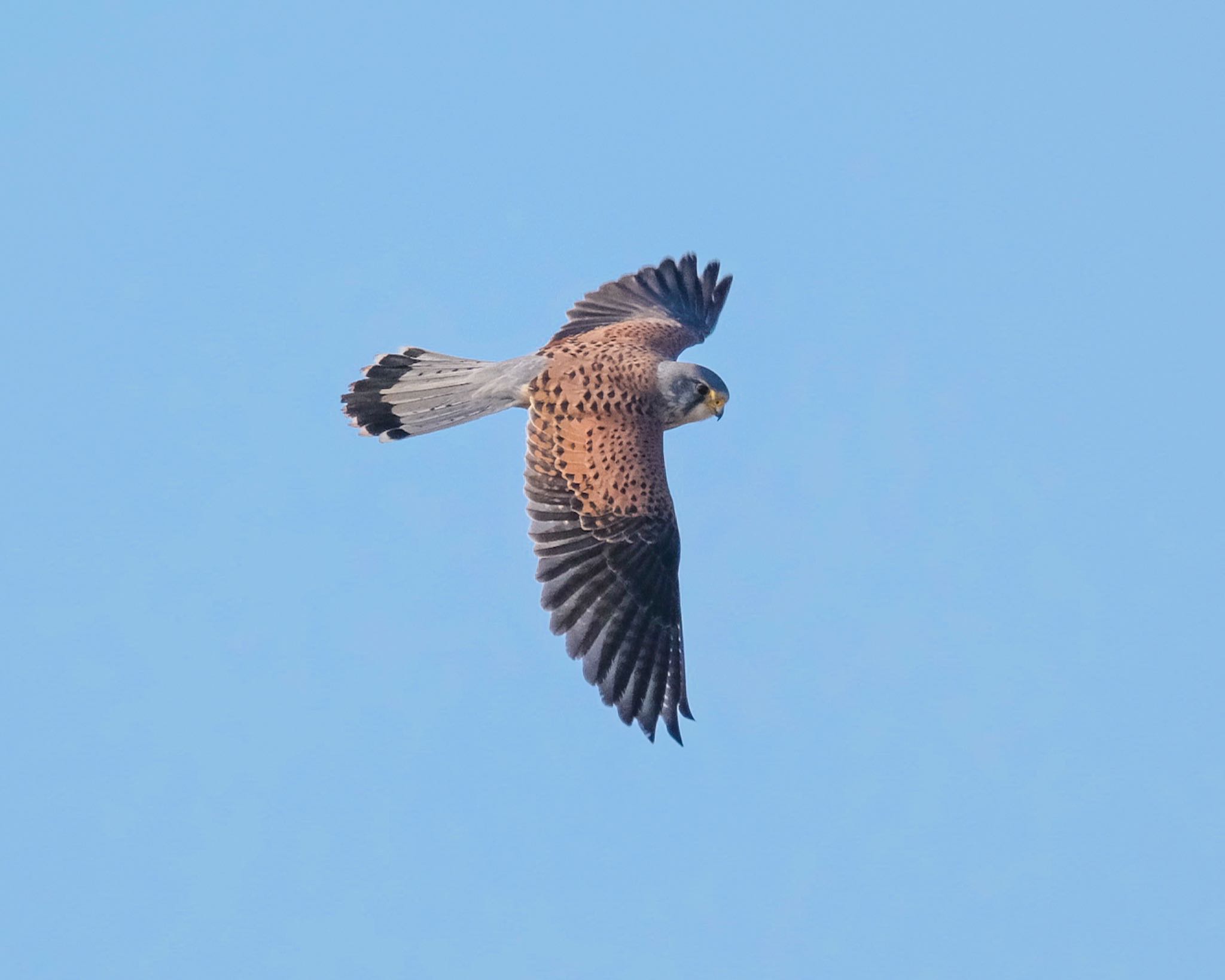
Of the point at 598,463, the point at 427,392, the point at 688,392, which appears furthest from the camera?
the point at 427,392

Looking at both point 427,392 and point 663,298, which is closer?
point 427,392

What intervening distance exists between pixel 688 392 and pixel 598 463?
0.87 meters

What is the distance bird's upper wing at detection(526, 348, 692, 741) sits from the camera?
986 centimetres

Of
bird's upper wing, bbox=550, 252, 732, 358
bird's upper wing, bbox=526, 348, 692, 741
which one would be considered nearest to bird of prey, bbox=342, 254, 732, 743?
bird's upper wing, bbox=526, 348, 692, 741

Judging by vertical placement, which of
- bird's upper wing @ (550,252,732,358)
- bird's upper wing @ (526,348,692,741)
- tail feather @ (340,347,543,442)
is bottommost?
bird's upper wing @ (526,348,692,741)

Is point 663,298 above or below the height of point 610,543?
above

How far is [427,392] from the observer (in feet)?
36.0

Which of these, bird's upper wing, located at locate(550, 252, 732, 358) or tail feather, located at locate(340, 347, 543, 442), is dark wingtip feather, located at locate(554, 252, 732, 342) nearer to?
bird's upper wing, located at locate(550, 252, 732, 358)

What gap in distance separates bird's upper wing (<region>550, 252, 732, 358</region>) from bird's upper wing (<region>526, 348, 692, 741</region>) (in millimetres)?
1303

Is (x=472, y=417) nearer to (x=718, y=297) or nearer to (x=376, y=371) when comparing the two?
(x=376, y=371)

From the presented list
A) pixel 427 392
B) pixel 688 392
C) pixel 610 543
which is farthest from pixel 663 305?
pixel 610 543

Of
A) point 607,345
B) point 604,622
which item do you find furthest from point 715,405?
point 604,622

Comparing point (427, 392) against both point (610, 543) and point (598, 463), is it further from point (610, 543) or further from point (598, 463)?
point (610, 543)

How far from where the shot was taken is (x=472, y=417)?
10695 millimetres
